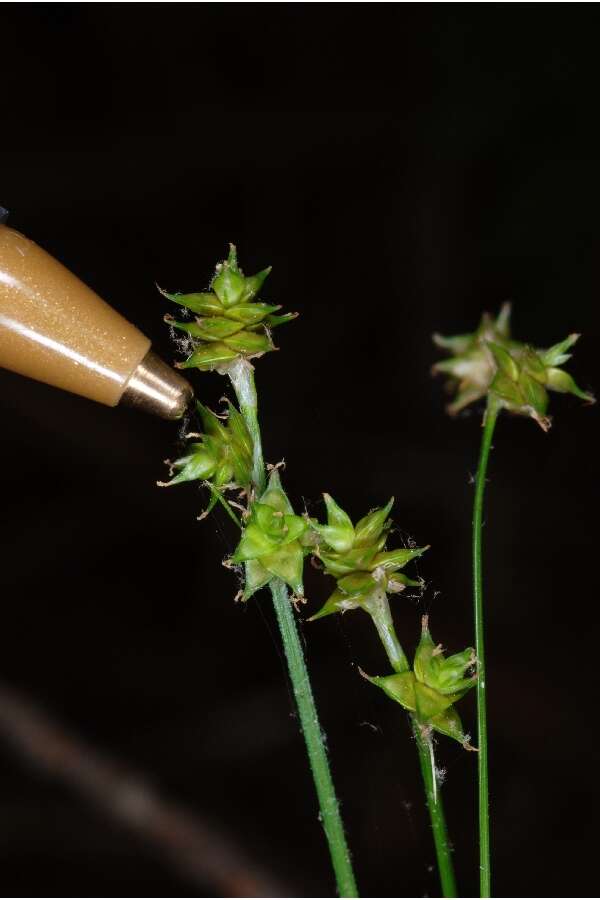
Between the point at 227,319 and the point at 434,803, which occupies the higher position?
the point at 227,319

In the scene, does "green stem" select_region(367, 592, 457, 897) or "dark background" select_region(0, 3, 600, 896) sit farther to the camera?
"dark background" select_region(0, 3, 600, 896)

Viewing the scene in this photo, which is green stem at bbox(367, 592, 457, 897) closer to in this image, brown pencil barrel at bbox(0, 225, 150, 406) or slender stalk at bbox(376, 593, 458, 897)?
slender stalk at bbox(376, 593, 458, 897)

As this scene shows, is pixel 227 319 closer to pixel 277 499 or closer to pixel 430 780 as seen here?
pixel 277 499

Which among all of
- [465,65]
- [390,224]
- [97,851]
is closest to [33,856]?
[97,851]

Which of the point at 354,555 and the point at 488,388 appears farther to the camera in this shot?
the point at 488,388

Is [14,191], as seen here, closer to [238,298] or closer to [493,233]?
[493,233]

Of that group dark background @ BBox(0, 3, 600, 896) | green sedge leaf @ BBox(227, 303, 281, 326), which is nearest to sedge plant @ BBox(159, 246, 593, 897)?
green sedge leaf @ BBox(227, 303, 281, 326)

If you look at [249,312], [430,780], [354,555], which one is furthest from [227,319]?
[430,780]
